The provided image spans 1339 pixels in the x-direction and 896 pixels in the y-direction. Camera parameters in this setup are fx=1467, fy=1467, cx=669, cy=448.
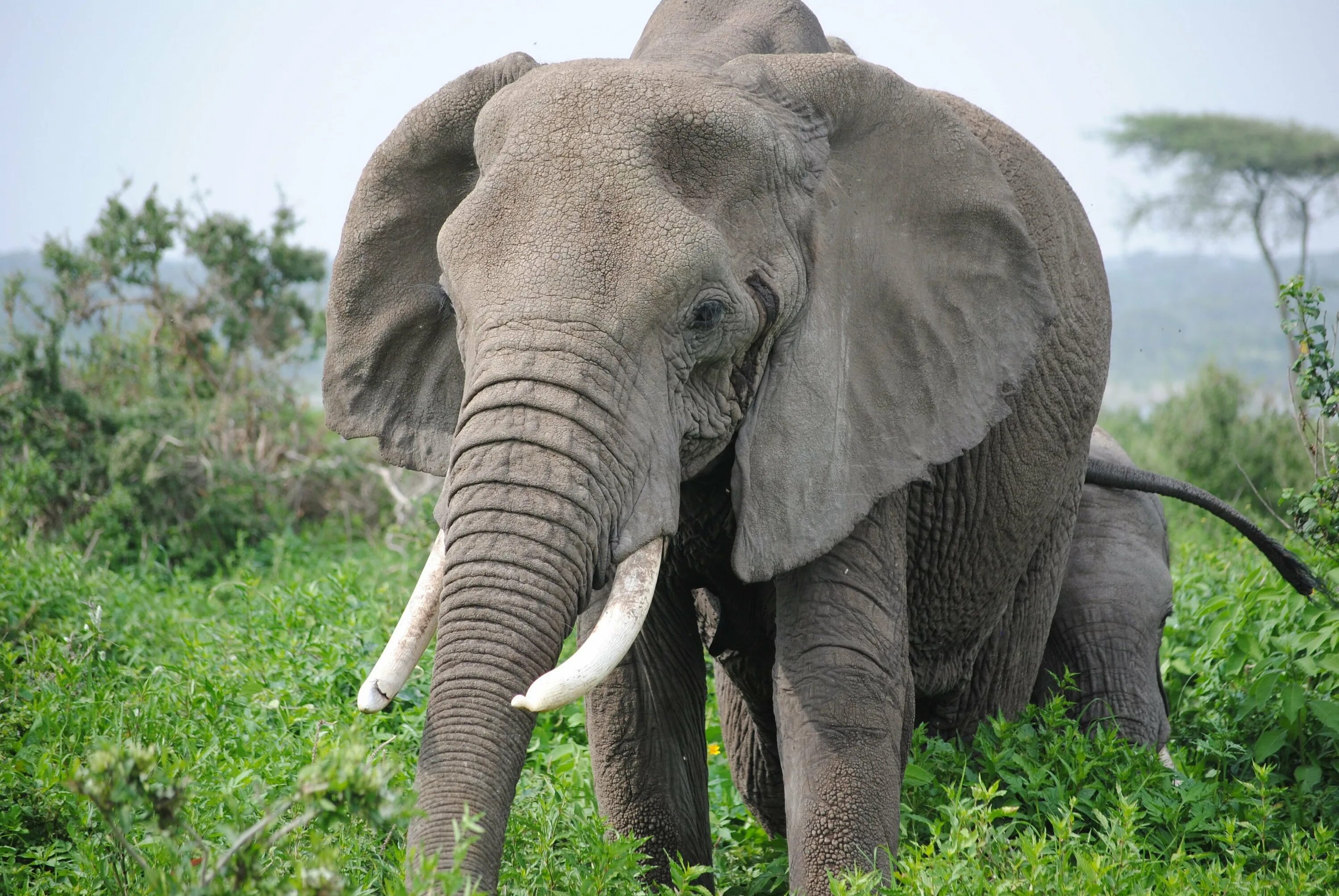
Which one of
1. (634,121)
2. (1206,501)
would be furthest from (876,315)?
(1206,501)

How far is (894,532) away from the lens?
3521mm

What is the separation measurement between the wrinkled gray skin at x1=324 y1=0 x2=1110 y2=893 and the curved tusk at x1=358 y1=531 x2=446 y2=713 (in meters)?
0.16

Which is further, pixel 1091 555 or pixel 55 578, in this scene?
pixel 55 578

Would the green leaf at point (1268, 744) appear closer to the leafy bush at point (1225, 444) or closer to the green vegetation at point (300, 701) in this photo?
the green vegetation at point (300, 701)

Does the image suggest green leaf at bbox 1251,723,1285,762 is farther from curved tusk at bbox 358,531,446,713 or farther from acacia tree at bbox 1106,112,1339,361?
acacia tree at bbox 1106,112,1339,361

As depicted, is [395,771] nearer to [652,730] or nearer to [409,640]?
[409,640]

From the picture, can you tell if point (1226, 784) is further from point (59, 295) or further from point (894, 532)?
point (59, 295)

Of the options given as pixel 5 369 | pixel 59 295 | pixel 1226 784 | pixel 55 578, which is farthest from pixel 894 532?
pixel 59 295

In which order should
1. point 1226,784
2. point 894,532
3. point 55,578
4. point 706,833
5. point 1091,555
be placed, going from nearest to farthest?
point 894,532 → point 706,833 → point 1226,784 → point 1091,555 → point 55,578

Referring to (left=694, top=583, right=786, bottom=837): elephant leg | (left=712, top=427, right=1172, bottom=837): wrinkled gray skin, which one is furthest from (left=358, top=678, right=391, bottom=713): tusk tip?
(left=712, top=427, right=1172, bottom=837): wrinkled gray skin

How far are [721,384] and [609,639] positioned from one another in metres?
0.63

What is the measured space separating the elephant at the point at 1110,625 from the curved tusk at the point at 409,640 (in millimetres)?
1593

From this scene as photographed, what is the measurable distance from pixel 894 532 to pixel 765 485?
0.50 meters

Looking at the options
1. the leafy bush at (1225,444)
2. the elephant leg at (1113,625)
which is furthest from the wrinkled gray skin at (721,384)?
the leafy bush at (1225,444)
